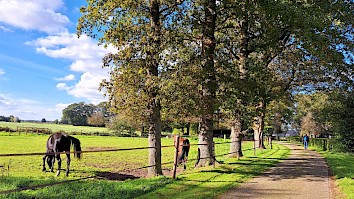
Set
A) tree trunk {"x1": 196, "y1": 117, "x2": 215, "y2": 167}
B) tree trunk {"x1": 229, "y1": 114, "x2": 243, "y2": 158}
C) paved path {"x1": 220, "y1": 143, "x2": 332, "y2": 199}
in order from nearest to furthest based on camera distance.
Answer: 1. paved path {"x1": 220, "y1": 143, "x2": 332, "y2": 199}
2. tree trunk {"x1": 196, "y1": 117, "x2": 215, "y2": 167}
3. tree trunk {"x1": 229, "y1": 114, "x2": 243, "y2": 158}

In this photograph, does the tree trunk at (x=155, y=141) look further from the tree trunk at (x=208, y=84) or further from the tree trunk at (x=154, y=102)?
the tree trunk at (x=208, y=84)

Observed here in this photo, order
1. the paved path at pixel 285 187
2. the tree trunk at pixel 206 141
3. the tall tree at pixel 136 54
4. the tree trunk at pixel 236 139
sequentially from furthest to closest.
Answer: the tree trunk at pixel 236 139 → the tree trunk at pixel 206 141 → the tall tree at pixel 136 54 → the paved path at pixel 285 187

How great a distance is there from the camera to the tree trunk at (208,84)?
36.5 feet

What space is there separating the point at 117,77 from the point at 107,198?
4.35 metres

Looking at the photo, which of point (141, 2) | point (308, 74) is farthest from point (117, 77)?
point (308, 74)

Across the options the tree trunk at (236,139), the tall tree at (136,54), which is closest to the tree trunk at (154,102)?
A: the tall tree at (136,54)

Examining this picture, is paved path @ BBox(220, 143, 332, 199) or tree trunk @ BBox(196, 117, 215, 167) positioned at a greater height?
A: tree trunk @ BBox(196, 117, 215, 167)

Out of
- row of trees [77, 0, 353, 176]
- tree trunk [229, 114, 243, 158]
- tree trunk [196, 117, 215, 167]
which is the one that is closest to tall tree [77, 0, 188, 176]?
row of trees [77, 0, 353, 176]

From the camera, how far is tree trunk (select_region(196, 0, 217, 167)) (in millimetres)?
11125

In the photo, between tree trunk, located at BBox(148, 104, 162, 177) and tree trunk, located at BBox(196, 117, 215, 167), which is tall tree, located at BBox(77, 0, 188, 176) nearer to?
tree trunk, located at BBox(148, 104, 162, 177)

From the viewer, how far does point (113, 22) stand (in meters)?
10.1

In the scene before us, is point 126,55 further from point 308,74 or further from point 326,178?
point 308,74

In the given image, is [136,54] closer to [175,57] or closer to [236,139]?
[175,57]

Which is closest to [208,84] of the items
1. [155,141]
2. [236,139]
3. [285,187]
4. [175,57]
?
[175,57]
